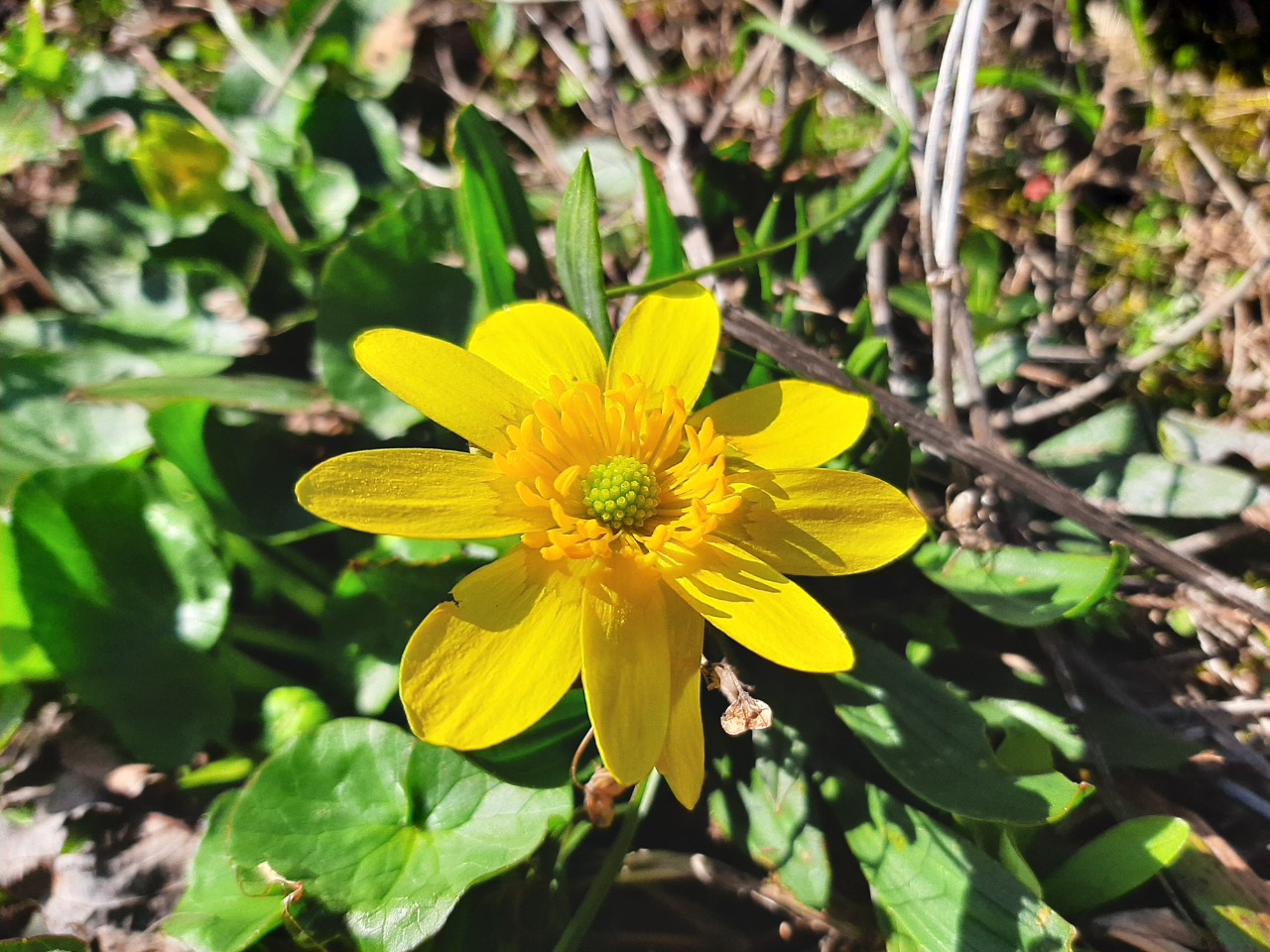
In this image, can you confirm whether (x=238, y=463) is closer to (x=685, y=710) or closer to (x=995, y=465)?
(x=685, y=710)

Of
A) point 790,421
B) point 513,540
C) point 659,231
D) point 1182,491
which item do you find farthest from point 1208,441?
point 513,540

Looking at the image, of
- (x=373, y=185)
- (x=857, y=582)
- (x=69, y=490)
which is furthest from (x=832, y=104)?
(x=69, y=490)

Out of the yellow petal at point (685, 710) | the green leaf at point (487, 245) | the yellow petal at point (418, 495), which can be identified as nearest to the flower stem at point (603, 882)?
the yellow petal at point (685, 710)

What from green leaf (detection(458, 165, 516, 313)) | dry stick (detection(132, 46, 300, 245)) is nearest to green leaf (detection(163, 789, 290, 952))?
green leaf (detection(458, 165, 516, 313))

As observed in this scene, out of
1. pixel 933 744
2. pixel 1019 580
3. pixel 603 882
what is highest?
pixel 1019 580

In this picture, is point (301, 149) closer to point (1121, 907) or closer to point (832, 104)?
point (832, 104)

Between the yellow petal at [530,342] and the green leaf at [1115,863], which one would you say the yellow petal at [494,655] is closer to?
the yellow petal at [530,342]
